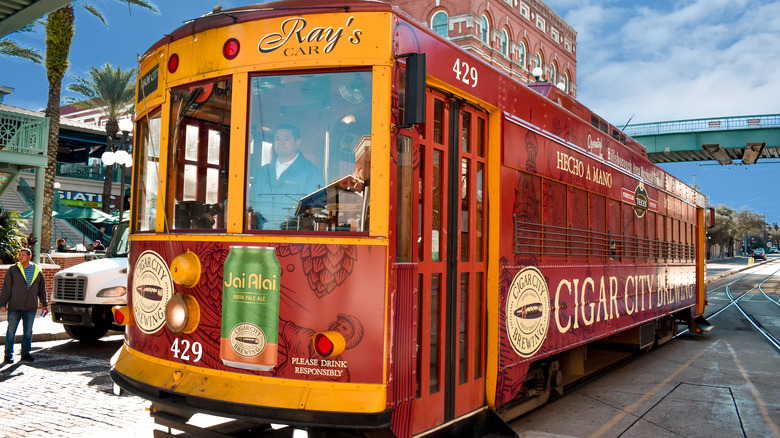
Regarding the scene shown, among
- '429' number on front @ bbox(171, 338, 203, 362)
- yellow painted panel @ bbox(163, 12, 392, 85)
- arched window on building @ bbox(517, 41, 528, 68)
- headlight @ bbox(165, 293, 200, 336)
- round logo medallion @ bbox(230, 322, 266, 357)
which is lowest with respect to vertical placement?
'429' number on front @ bbox(171, 338, 203, 362)

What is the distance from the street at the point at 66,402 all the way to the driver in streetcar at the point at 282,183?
2.94 meters

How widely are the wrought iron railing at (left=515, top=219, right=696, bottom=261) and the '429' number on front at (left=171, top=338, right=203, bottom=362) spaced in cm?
269

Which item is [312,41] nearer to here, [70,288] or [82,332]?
[70,288]

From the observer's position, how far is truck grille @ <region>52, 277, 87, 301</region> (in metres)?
9.96

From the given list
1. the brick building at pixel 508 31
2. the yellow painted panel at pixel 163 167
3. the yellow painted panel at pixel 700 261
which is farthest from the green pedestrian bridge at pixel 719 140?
the yellow painted panel at pixel 163 167

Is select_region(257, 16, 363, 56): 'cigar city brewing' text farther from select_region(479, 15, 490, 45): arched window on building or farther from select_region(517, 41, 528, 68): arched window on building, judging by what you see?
select_region(517, 41, 528, 68): arched window on building

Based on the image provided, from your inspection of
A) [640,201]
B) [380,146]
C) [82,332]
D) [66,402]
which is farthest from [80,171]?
[380,146]

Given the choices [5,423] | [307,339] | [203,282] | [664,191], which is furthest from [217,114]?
[664,191]

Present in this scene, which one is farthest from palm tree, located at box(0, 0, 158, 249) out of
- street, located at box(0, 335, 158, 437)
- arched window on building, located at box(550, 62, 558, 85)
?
arched window on building, located at box(550, 62, 558, 85)

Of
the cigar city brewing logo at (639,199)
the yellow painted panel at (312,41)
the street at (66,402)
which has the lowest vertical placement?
the street at (66,402)

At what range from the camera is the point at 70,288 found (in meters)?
10.1

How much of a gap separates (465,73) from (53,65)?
19.5 metres

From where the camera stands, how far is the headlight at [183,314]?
12.9ft

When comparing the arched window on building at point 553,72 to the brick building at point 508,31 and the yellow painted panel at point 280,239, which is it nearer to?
the brick building at point 508,31
